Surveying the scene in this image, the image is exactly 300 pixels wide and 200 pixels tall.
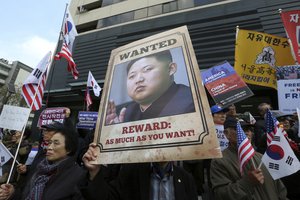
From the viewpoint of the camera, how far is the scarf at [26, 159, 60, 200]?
2.38 m

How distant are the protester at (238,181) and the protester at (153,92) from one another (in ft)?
3.82

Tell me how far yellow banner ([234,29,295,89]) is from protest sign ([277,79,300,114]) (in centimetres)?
76

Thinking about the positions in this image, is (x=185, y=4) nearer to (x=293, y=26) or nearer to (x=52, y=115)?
(x=52, y=115)

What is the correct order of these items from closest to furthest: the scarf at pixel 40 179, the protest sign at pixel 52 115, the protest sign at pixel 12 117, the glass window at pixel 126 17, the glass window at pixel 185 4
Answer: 1. the scarf at pixel 40 179
2. the protest sign at pixel 12 117
3. the protest sign at pixel 52 115
4. the glass window at pixel 185 4
5. the glass window at pixel 126 17

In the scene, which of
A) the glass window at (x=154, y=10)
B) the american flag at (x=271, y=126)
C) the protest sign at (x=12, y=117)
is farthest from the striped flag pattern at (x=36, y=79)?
the glass window at (x=154, y=10)

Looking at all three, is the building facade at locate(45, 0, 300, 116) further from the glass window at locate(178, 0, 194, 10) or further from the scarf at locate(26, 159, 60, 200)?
the scarf at locate(26, 159, 60, 200)

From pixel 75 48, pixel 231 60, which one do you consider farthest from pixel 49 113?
pixel 75 48

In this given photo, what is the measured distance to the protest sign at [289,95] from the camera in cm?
382

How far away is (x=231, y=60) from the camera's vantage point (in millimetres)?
14195

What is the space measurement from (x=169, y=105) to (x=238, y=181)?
1.22 meters

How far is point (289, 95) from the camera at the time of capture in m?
3.87

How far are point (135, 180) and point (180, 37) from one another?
116cm

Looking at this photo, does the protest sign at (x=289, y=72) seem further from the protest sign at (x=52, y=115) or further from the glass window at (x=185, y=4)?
the glass window at (x=185, y=4)

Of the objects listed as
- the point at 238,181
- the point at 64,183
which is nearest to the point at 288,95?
the point at 238,181
